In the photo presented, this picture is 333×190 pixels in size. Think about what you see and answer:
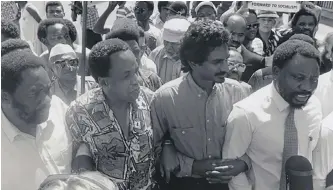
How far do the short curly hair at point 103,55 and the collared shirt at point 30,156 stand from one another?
341 millimetres

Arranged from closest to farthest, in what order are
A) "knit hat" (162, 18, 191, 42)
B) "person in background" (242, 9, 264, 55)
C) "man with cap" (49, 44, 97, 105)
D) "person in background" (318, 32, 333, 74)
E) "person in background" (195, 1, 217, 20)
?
"man with cap" (49, 44, 97, 105), "person in background" (318, 32, 333, 74), "knit hat" (162, 18, 191, 42), "person in background" (242, 9, 264, 55), "person in background" (195, 1, 217, 20)

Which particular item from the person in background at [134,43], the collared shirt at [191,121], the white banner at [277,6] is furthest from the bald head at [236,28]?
the collared shirt at [191,121]

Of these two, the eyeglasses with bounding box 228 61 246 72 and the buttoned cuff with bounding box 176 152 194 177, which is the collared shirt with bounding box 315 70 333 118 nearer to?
the eyeglasses with bounding box 228 61 246 72

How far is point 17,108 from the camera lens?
1961 mm

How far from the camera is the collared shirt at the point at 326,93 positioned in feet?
10.5

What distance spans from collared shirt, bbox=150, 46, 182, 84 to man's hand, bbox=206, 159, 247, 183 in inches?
75.4

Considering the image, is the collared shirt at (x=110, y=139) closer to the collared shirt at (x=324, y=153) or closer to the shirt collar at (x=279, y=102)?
the shirt collar at (x=279, y=102)

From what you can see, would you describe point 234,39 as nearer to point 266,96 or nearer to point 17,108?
point 266,96

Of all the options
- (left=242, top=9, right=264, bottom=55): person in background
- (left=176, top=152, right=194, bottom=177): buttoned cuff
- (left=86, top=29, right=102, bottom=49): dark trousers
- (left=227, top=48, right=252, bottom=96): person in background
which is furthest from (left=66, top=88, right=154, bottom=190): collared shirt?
(left=86, top=29, right=102, bottom=49): dark trousers

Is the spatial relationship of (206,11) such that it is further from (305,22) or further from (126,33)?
(126,33)

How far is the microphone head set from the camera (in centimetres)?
203

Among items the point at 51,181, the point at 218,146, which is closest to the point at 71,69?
the point at 218,146

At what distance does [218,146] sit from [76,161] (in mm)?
764

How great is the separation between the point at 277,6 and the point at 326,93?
4.57 ft
